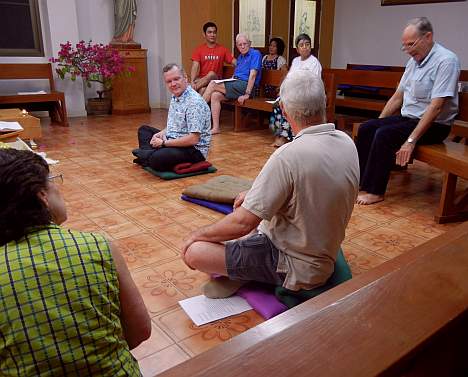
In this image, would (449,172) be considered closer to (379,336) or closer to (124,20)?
(379,336)

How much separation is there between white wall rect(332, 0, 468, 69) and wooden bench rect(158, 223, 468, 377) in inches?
261

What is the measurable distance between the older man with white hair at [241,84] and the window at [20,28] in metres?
2.66

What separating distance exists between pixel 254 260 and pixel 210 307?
291 millimetres

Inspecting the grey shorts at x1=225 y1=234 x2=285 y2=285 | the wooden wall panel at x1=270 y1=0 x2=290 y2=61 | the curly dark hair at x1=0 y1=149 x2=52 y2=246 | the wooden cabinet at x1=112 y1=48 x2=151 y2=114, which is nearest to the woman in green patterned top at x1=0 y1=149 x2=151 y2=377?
the curly dark hair at x1=0 y1=149 x2=52 y2=246

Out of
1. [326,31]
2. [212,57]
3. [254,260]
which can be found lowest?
[254,260]

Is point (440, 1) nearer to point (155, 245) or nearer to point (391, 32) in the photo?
point (391, 32)

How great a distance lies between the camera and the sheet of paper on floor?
68.6 inches

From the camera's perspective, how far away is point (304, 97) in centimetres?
152

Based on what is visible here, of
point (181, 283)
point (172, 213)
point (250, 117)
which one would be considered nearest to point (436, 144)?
point (172, 213)

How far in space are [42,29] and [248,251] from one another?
19.2 feet

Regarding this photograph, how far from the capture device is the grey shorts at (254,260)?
1.69 m

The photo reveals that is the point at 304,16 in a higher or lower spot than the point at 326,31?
higher

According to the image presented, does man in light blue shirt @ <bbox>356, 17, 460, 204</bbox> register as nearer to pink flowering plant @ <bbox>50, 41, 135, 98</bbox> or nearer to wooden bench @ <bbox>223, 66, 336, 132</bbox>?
wooden bench @ <bbox>223, 66, 336, 132</bbox>

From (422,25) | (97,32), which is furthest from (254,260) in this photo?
(97,32)
